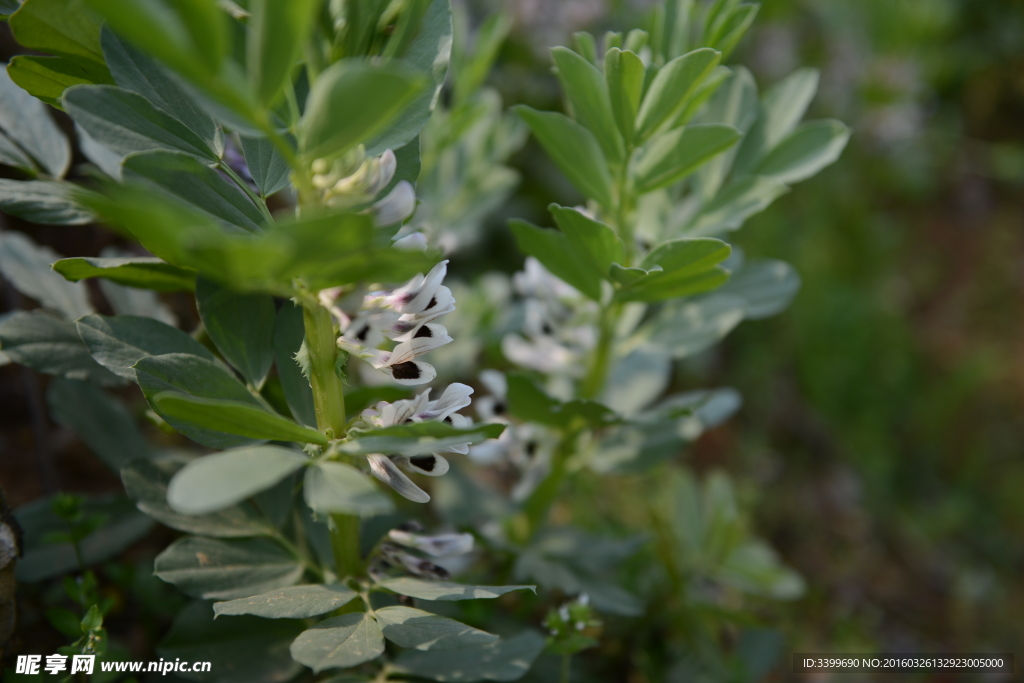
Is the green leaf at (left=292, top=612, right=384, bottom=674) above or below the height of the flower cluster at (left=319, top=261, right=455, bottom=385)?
below

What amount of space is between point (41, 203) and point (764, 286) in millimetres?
1087

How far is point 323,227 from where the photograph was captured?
529 millimetres

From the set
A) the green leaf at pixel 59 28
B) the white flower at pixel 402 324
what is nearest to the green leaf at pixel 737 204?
the white flower at pixel 402 324

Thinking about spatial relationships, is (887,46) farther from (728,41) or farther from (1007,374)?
(728,41)

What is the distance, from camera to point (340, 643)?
2.37 ft

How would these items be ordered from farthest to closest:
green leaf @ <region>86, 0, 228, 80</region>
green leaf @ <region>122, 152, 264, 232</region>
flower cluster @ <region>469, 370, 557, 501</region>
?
1. flower cluster @ <region>469, 370, 557, 501</region>
2. green leaf @ <region>122, 152, 264, 232</region>
3. green leaf @ <region>86, 0, 228, 80</region>

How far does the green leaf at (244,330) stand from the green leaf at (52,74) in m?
0.28

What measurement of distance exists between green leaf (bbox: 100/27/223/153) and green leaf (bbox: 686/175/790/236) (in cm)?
72

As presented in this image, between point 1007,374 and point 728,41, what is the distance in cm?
293

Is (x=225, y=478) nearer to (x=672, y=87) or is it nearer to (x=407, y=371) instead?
(x=407, y=371)

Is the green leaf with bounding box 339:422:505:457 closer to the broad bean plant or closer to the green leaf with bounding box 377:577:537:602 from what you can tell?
the broad bean plant

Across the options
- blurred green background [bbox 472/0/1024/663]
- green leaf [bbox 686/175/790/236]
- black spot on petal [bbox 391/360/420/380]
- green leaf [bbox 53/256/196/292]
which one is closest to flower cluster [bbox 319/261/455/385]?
black spot on petal [bbox 391/360/420/380]

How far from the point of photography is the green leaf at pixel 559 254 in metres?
0.91

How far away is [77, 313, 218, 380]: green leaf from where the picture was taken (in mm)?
784
